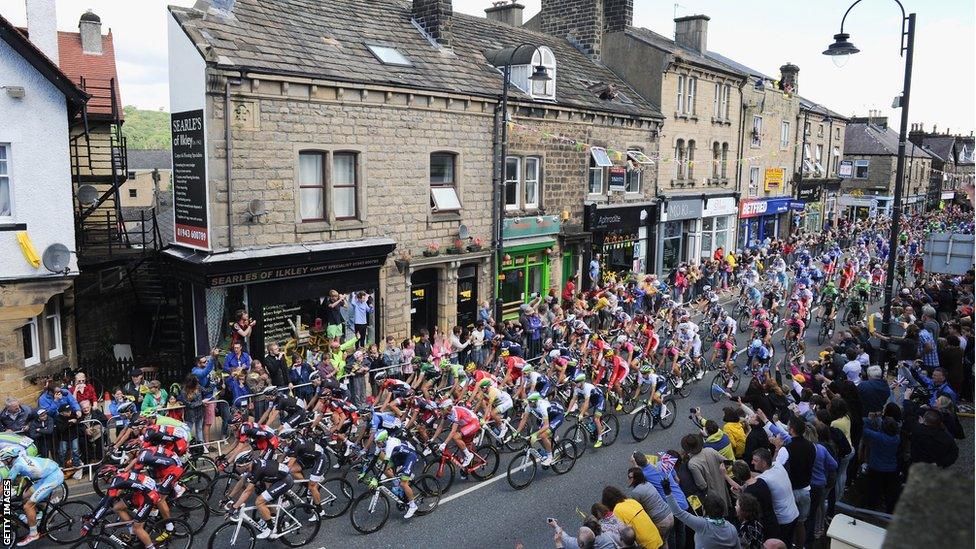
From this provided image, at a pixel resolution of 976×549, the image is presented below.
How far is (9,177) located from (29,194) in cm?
44

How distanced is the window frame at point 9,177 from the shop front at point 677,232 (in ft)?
73.4

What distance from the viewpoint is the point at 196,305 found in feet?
50.5

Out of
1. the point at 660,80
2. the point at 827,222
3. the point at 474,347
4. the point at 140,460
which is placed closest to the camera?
the point at 140,460

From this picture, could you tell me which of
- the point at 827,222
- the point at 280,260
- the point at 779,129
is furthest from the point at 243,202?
the point at 827,222

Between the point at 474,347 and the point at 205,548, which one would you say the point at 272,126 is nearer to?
the point at 474,347

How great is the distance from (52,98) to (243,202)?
3.97 m

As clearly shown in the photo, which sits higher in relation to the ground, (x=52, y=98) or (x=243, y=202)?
(x=52, y=98)

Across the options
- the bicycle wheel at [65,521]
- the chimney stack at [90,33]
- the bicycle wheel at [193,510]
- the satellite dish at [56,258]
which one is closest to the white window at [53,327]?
the satellite dish at [56,258]

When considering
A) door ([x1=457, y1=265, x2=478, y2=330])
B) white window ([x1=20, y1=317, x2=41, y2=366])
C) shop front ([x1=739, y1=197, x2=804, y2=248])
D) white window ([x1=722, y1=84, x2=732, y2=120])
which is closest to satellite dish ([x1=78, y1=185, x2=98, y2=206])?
white window ([x1=20, y1=317, x2=41, y2=366])

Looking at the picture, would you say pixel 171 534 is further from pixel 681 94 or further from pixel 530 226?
pixel 681 94

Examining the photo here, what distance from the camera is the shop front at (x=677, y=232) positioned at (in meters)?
29.8

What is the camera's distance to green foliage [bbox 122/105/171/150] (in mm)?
94812

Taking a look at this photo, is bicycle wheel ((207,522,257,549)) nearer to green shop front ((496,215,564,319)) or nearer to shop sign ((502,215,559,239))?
green shop front ((496,215,564,319))

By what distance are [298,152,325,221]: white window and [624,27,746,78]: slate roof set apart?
1676cm
